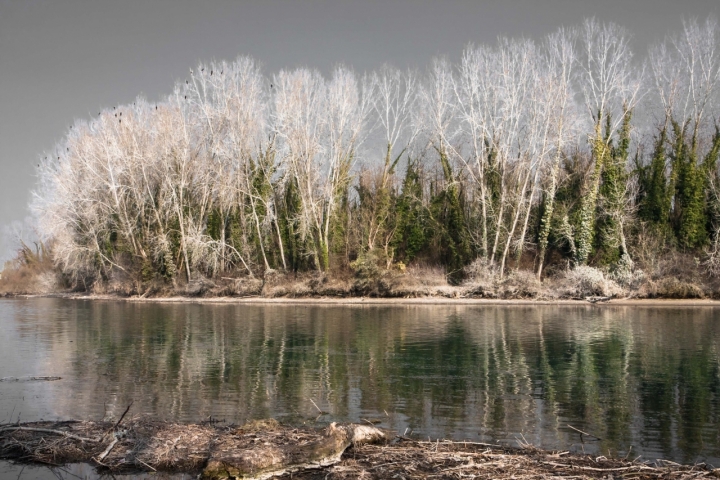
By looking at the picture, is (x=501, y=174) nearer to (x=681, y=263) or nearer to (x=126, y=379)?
(x=681, y=263)

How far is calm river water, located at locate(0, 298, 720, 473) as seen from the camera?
1164 centimetres

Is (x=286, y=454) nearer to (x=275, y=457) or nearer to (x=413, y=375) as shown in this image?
(x=275, y=457)

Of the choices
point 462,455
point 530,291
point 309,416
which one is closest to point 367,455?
point 462,455

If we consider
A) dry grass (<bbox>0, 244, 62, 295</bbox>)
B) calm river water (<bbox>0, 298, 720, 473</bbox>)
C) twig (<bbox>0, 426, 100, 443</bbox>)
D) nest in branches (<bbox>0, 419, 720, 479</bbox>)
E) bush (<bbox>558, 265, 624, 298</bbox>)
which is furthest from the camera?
dry grass (<bbox>0, 244, 62, 295</bbox>)

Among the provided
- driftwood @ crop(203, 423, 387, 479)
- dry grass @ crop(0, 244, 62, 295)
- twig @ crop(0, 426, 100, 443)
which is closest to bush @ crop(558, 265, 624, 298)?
driftwood @ crop(203, 423, 387, 479)

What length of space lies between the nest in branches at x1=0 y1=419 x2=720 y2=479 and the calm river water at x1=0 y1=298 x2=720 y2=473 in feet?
6.58

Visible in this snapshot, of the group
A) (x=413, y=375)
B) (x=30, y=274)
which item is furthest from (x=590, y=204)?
(x=30, y=274)

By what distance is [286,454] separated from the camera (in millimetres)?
8086

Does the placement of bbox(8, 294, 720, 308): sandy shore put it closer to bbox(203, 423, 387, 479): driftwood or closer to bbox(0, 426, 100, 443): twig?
bbox(203, 423, 387, 479): driftwood

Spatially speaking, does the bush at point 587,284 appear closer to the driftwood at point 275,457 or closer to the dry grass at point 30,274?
the driftwood at point 275,457

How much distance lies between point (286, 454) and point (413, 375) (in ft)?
29.0

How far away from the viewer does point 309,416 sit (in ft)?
39.6

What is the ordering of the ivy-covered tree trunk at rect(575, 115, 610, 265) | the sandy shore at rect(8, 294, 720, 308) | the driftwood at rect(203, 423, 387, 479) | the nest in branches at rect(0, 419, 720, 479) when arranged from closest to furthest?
1. the nest in branches at rect(0, 419, 720, 479)
2. the driftwood at rect(203, 423, 387, 479)
3. the sandy shore at rect(8, 294, 720, 308)
4. the ivy-covered tree trunk at rect(575, 115, 610, 265)

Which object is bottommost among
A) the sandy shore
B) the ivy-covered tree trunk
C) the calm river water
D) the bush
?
the calm river water
